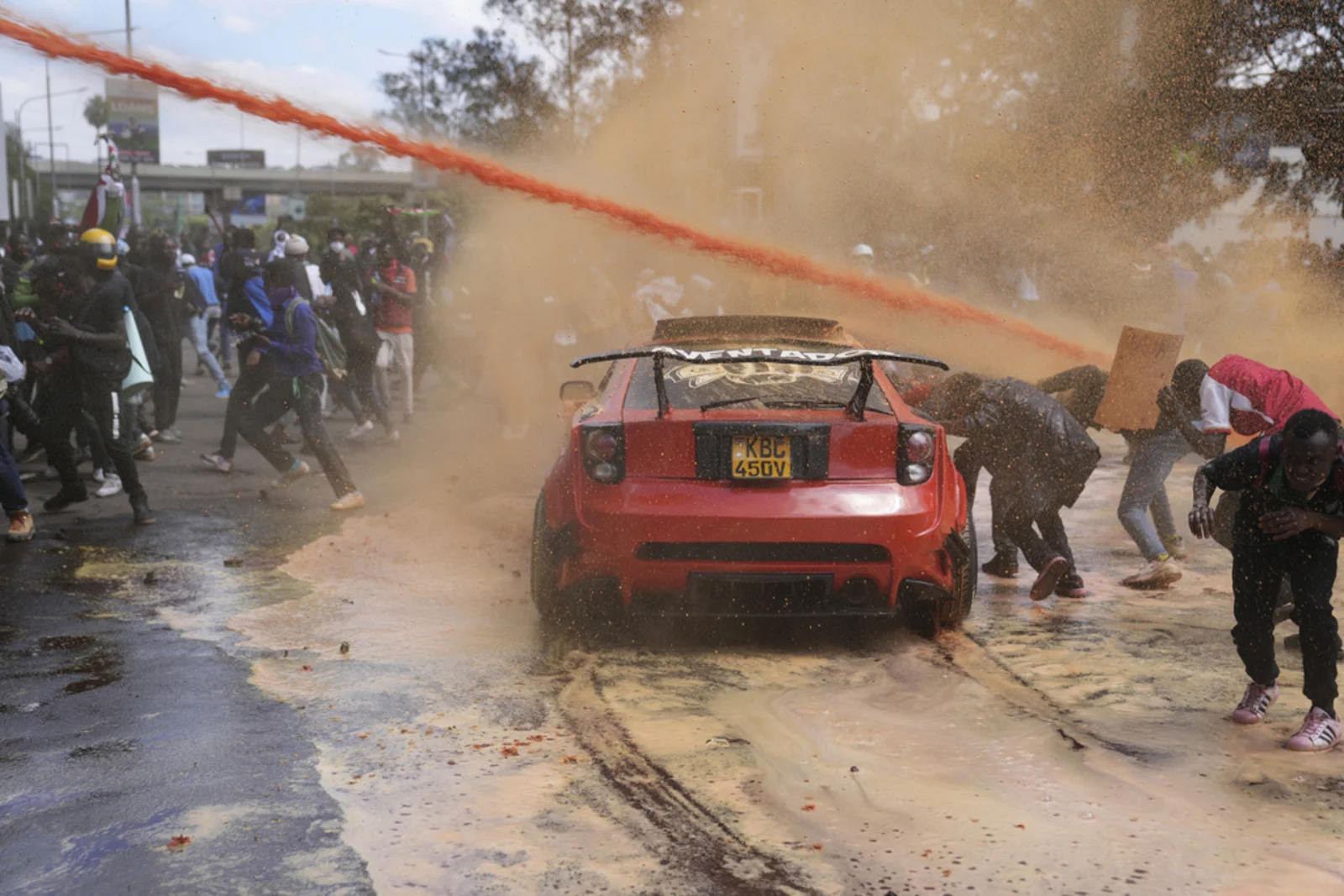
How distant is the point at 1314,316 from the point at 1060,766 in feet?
42.5

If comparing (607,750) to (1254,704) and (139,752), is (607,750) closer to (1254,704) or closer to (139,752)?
(139,752)

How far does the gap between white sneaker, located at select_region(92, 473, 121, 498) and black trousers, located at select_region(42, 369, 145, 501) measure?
0.51 meters

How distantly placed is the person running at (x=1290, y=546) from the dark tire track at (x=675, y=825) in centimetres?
214

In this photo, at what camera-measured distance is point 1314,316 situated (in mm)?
15805

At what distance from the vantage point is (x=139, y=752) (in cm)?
471

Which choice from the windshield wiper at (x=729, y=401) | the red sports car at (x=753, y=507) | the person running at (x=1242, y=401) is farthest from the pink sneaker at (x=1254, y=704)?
the windshield wiper at (x=729, y=401)

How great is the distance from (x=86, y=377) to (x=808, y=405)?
5.66 meters

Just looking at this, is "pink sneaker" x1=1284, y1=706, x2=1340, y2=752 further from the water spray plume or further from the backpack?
the backpack

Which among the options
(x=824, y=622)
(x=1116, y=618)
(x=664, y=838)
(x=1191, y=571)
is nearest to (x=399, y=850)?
(x=664, y=838)

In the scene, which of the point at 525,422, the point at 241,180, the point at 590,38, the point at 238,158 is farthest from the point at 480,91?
the point at 238,158

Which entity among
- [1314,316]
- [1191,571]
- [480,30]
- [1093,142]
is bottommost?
[1191,571]

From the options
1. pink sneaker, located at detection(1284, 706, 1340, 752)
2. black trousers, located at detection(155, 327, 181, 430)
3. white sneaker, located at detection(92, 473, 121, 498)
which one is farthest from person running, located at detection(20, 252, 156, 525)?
pink sneaker, located at detection(1284, 706, 1340, 752)

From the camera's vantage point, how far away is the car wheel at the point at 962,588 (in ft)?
20.6

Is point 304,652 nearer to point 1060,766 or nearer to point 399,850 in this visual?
point 399,850
